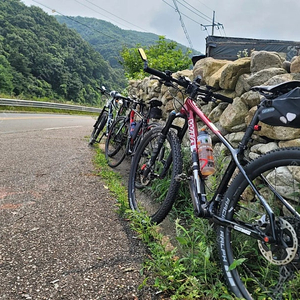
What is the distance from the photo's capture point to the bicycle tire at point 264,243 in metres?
1.38

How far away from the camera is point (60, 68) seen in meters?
52.9

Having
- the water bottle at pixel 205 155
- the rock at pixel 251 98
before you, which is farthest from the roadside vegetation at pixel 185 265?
the rock at pixel 251 98

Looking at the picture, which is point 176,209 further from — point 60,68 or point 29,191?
point 60,68

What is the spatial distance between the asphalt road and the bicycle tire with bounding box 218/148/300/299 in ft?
1.72

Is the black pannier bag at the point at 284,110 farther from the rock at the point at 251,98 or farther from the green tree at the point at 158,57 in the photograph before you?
the green tree at the point at 158,57

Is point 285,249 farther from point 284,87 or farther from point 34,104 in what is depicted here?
point 34,104

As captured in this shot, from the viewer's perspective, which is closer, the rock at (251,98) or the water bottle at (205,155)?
the water bottle at (205,155)

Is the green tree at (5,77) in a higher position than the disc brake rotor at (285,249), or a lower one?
lower

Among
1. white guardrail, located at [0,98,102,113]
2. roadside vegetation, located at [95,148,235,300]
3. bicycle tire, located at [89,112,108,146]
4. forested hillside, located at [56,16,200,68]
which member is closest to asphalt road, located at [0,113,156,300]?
roadside vegetation, located at [95,148,235,300]

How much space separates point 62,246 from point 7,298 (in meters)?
0.56

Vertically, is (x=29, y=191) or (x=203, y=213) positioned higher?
(x=203, y=213)

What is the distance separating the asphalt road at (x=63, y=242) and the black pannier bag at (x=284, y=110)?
1.21m

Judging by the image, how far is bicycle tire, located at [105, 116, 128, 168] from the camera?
4.76m

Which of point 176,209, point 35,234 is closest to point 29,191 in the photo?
point 35,234
